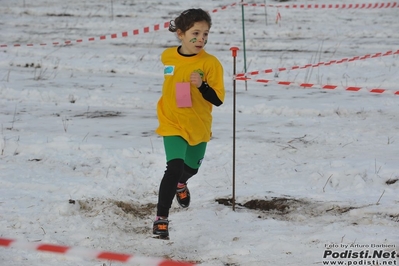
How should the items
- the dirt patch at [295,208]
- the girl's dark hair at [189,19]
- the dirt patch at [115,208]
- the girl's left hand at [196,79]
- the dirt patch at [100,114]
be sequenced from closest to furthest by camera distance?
the girl's left hand at [196,79] → the girl's dark hair at [189,19] → the dirt patch at [295,208] → the dirt patch at [115,208] → the dirt patch at [100,114]

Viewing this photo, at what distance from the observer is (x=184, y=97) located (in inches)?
197

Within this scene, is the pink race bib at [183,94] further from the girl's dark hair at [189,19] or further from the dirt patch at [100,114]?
the dirt patch at [100,114]

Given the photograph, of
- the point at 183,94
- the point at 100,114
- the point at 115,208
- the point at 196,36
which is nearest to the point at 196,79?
the point at 183,94

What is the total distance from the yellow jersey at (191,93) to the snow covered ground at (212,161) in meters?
0.86

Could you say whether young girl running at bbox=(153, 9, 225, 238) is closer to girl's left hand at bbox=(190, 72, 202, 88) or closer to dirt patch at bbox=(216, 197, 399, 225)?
girl's left hand at bbox=(190, 72, 202, 88)

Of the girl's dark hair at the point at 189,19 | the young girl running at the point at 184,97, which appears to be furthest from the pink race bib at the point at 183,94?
the girl's dark hair at the point at 189,19

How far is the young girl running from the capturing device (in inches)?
196

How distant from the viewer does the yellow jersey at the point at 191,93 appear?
505cm

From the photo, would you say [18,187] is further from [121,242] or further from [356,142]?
[356,142]

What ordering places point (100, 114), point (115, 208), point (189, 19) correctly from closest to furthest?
point (189, 19)
point (115, 208)
point (100, 114)

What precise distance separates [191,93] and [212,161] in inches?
85.9

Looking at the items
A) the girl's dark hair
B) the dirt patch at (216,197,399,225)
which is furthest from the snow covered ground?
the girl's dark hair

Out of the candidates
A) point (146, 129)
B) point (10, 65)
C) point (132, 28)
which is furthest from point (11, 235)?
point (132, 28)

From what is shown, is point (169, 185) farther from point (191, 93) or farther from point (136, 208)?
point (136, 208)
